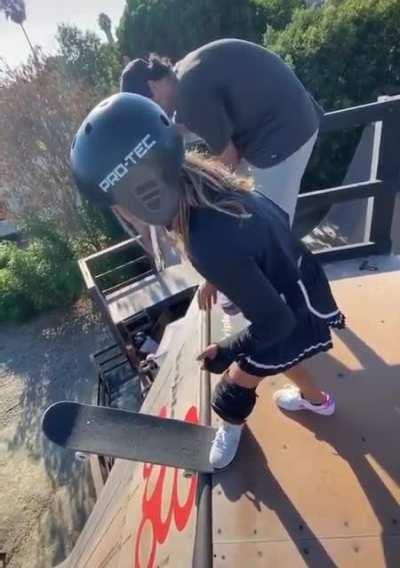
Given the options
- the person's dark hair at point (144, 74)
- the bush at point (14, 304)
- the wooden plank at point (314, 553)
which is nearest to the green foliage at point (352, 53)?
the person's dark hair at point (144, 74)

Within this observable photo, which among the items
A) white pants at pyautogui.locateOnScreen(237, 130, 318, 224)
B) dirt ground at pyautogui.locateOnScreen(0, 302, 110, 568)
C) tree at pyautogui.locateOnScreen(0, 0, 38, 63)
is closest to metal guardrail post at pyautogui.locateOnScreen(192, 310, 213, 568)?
white pants at pyautogui.locateOnScreen(237, 130, 318, 224)

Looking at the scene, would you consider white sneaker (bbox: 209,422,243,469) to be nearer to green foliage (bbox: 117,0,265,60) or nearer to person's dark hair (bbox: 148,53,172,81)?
person's dark hair (bbox: 148,53,172,81)

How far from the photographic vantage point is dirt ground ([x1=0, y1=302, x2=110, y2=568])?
5.85 metres

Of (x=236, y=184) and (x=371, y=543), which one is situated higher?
(x=236, y=184)

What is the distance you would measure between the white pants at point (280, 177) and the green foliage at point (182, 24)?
43.6 feet

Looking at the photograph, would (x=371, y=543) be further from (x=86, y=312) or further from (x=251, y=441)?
(x=86, y=312)

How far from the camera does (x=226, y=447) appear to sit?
2383mm

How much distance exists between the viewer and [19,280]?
11047 mm

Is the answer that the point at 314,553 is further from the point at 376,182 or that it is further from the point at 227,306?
the point at 376,182

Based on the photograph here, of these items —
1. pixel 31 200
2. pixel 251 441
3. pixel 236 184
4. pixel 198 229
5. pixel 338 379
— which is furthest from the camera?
pixel 31 200

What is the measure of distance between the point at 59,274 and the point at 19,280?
107cm

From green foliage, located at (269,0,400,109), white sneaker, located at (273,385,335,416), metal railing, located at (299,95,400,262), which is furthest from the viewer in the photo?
green foliage, located at (269,0,400,109)

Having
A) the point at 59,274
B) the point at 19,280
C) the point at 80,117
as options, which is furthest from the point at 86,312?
the point at 80,117

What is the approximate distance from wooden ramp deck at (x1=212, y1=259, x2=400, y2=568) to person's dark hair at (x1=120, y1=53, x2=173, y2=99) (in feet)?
6.48
